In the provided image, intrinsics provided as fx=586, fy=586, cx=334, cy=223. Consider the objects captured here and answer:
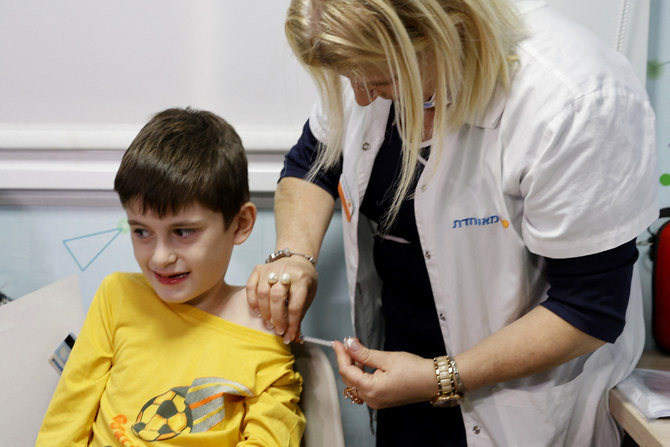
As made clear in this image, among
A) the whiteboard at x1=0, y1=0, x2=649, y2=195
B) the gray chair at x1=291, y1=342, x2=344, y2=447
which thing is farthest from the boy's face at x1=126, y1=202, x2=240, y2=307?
the whiteboard at x1=0, y1=0, x2=649, y2=195

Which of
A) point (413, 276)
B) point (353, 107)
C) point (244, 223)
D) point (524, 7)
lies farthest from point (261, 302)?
point (524, 7)

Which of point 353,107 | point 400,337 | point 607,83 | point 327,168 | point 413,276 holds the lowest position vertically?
point 400,337

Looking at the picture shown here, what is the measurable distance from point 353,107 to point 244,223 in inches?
11.6

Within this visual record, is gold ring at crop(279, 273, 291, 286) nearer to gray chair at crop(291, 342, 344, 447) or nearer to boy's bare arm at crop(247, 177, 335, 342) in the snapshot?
boy's bare arm at crop(247, 177, 335, 342)

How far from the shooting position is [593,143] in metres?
0.75

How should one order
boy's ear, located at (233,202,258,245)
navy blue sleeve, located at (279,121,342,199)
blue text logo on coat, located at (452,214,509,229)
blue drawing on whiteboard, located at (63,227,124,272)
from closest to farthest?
blue text logo on coat, located at (452,214,509,229) < boy's ear, located at (233,202,258,245) < navy blue sleeve, located at (279,121,342,199) < blue drawing on whiteboard, located at (63,227,124,272)

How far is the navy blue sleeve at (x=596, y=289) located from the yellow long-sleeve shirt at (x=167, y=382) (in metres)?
0.44

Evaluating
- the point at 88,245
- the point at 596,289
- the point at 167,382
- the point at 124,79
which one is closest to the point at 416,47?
the point at 596,289

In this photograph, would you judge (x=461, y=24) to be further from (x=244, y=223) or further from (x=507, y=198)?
(x=244, y=223)

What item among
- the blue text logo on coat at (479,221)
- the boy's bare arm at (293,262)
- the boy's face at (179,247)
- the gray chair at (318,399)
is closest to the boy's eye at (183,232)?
the boy's face at (179,247)

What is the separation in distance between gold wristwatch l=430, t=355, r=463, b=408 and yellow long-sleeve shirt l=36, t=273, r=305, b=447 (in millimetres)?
226

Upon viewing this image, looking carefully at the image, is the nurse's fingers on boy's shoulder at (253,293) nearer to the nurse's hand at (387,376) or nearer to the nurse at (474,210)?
the nurse at (474,210)

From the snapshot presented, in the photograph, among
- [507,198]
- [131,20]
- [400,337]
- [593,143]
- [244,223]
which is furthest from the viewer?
[131,20]

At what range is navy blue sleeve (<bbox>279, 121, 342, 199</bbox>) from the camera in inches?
45.5
